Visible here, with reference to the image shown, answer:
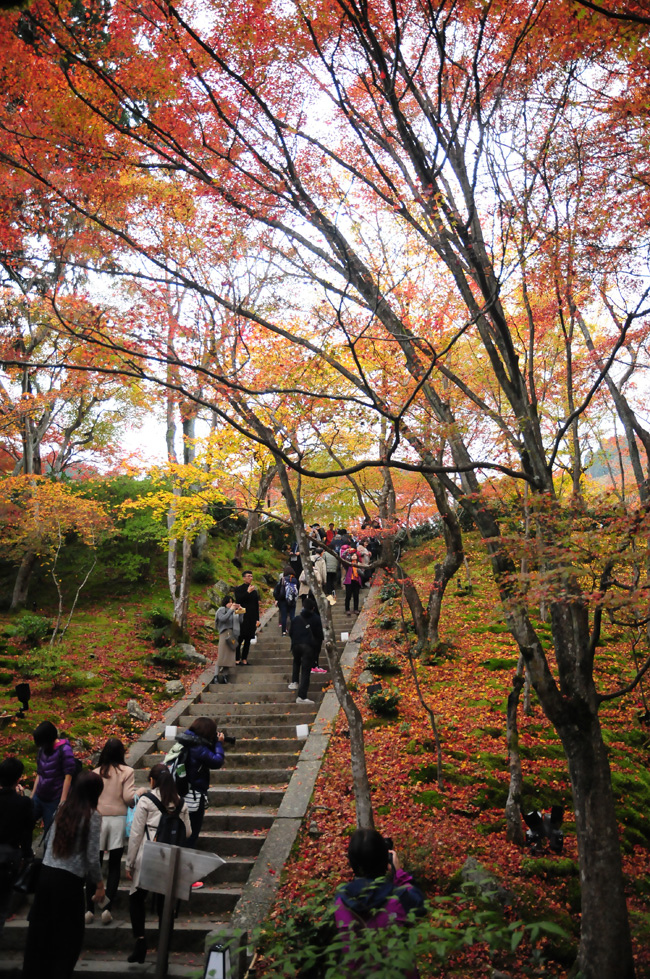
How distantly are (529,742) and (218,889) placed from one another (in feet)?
15.6

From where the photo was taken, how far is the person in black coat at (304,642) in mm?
9945

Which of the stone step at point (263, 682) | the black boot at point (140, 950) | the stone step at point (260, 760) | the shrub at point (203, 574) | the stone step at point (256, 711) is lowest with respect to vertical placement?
the black boot at point (140, 950)

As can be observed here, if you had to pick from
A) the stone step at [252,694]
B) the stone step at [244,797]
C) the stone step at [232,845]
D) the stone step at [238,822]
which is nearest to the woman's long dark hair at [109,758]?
the stone step at [232,845]

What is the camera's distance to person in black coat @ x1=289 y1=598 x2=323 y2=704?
32.6 ft

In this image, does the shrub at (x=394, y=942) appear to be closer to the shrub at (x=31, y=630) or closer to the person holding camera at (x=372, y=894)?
the person holding camera at (x=372, y=894)

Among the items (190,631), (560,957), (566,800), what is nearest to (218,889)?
(560,957)

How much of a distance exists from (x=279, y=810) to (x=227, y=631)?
14.2 ft

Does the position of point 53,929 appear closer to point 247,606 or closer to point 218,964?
point 218,964

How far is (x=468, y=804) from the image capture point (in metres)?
7.10

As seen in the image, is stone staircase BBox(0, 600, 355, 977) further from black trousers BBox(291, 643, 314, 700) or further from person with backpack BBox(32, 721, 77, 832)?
person with backpack BBox(32, 721, 77, 832)

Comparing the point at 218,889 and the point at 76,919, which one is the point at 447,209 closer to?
the point at 76,919

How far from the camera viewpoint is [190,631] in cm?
1477

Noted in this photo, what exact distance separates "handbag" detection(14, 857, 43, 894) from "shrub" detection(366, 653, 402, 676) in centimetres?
697

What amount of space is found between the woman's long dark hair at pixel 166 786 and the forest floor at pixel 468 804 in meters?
1.28
